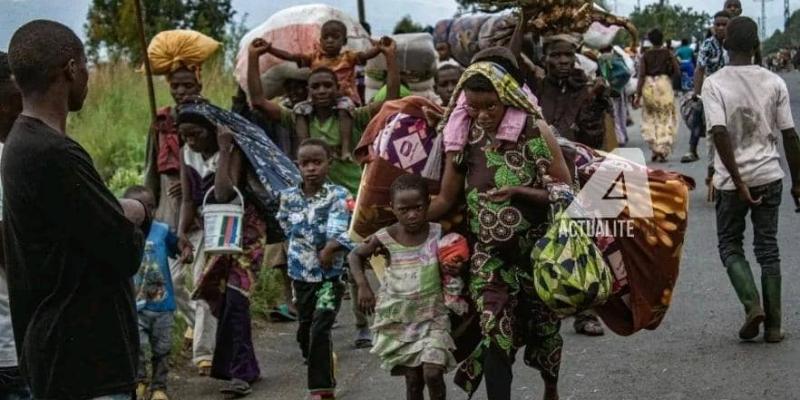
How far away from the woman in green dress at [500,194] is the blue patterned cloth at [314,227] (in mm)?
1094

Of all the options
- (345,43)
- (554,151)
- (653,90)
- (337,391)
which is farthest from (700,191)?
(554,151)

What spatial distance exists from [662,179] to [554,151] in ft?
2.08

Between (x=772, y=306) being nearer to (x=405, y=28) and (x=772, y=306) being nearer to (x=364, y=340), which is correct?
(x=364, y=340)

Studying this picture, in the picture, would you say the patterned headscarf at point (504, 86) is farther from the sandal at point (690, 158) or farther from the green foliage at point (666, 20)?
the green foliage at point (666, 20)

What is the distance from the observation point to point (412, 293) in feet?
19.8

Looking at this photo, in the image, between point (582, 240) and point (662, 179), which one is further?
point (662, 179)

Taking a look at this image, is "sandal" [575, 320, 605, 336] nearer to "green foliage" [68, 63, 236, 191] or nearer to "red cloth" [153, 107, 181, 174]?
"red cloth" [153, 107, 181, 174]

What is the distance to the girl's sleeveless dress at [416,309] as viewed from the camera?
604cm

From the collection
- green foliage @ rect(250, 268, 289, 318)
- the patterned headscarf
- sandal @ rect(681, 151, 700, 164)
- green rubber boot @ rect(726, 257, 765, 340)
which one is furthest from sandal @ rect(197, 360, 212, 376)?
sandal @ rect(681, 151, 700, 164)

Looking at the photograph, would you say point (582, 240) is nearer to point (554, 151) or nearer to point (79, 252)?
point (554, 151)

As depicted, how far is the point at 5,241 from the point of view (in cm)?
399

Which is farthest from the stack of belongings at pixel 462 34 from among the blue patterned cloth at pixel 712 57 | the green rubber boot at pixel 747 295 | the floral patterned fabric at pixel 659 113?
the green rubber boot at pixel 747 295

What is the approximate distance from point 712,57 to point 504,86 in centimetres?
708

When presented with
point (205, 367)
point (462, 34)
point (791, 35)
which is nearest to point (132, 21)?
point (462, 34)
